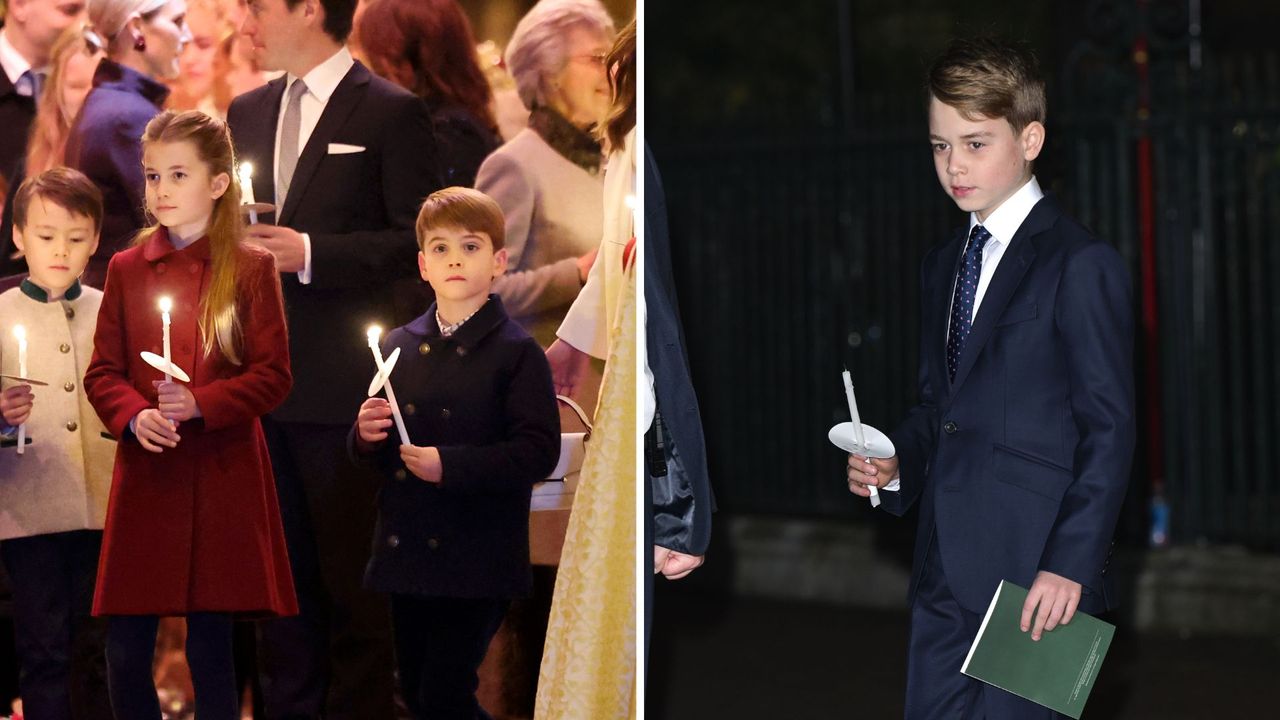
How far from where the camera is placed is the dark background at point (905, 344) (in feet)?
24.1

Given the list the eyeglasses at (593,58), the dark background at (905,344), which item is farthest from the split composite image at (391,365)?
the dark background at (905,344)

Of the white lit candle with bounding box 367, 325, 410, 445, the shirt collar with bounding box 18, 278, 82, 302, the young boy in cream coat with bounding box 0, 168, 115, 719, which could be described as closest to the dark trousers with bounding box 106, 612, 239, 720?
the young boy in cream coat with bounding box 0, 168, 115, 719

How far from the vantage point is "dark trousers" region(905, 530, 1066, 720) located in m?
3.51

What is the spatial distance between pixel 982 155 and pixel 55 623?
232 centimetres

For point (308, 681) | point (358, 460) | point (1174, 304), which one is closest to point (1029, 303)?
point (358, 460)

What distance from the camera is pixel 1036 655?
3318mm

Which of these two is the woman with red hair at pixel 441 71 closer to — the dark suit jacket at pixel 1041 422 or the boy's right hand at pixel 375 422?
the boy's right hand at pixel 375 422

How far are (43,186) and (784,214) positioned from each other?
18.2 feet

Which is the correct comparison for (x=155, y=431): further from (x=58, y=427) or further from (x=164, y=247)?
(x=164, y=247)

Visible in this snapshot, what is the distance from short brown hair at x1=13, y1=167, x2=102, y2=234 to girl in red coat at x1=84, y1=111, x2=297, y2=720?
0.14 metres

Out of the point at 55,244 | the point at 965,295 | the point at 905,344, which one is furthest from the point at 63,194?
the point at 905,344

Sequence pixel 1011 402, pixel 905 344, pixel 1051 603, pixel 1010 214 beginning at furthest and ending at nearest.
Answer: pixel 905 344 → pixel 1010 214 → pixel 1011 402 → pixel 1051 603

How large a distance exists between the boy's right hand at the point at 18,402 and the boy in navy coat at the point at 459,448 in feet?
2.52

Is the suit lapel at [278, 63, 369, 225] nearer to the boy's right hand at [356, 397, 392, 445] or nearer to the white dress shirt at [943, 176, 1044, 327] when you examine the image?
the boy's right hand at [356, 397, 392, 445]
